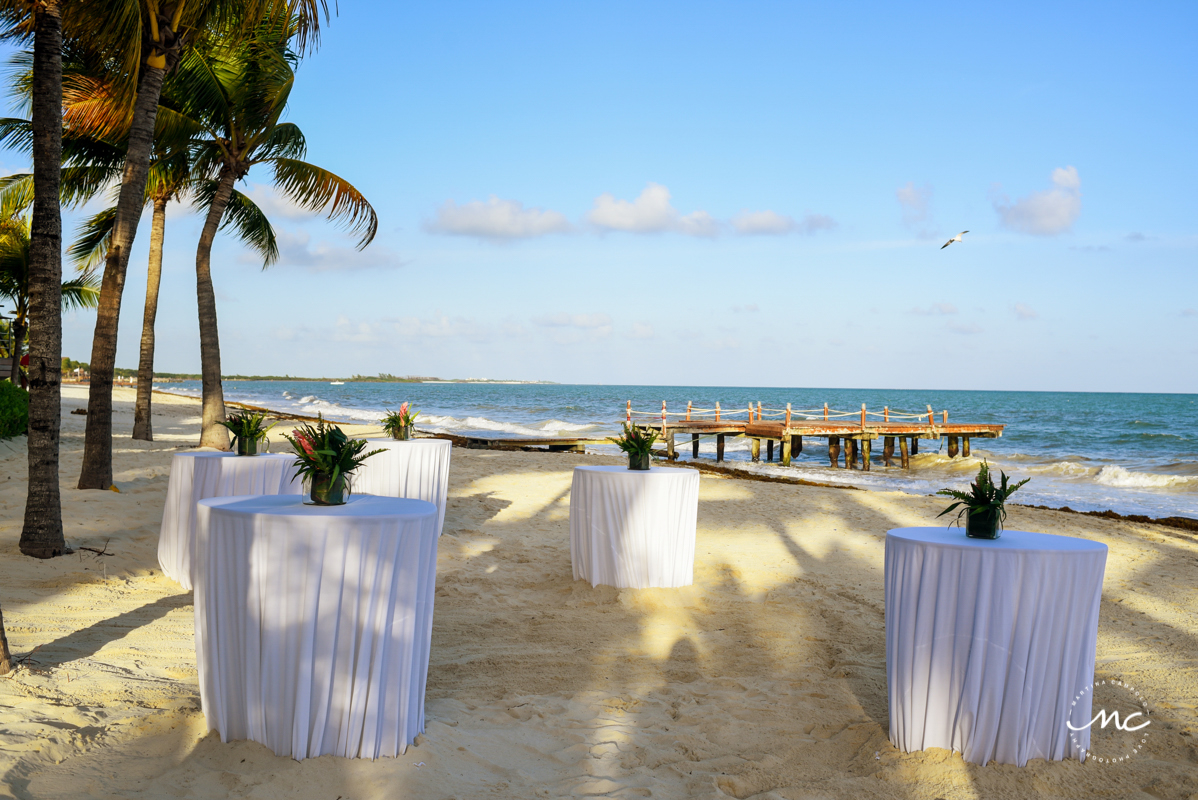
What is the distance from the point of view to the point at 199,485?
5250mm

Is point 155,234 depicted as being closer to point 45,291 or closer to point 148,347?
point 148,347

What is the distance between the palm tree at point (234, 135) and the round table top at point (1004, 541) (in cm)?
949

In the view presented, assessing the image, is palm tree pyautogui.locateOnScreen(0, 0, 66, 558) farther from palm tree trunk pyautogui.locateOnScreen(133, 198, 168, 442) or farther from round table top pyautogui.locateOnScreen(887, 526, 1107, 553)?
palm tree trunk pyautogui.locateOnScreen(133, 198, 168, 442)

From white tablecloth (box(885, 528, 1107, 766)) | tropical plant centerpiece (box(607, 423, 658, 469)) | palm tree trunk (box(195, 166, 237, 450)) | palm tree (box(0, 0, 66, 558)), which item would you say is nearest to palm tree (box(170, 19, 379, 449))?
palm tree trunk (box(195, 166, 237, 450))

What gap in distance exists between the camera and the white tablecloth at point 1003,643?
2.80m

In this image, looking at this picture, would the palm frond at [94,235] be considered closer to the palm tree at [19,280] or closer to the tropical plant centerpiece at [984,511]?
the palm tree at [19,280]

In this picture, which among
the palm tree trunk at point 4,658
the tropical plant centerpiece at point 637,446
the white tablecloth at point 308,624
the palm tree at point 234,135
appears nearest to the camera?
the white tablecloth at point 308,624

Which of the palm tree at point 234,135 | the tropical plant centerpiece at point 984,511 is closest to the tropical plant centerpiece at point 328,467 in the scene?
the tropical plant centerpiece at point 984,511

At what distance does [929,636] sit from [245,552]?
8.31 feet

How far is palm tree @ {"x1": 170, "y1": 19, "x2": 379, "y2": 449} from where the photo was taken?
413 inches

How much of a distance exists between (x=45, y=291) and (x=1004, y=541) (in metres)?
5.99

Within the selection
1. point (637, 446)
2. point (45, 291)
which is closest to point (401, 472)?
point (637, 446)

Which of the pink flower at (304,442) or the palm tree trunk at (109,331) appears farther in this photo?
the palm tree trunk at (109,331)

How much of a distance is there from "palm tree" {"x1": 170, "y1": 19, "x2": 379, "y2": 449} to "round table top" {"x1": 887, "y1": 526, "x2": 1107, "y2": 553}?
9489 mm
